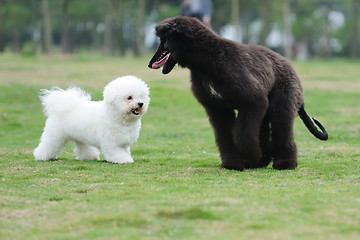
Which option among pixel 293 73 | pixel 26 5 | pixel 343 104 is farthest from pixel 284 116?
pixel 26 5

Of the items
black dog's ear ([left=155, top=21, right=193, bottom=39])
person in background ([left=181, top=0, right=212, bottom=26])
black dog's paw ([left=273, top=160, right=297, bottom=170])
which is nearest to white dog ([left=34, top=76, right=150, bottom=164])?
black dog's ear ([left=155, top=21, right=193, bottom=39])

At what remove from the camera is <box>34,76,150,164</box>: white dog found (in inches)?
370

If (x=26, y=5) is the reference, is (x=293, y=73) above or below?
above

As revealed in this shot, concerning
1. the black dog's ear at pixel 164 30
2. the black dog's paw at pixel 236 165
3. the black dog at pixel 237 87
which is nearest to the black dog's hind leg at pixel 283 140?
the black dog at pixel 237 87

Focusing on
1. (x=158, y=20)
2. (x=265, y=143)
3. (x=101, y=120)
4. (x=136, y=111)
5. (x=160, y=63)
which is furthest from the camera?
(x=158, y=20)

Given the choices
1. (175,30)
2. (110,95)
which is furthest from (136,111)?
(175,30)

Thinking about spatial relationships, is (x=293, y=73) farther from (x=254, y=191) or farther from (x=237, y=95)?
(x=254, y=191)

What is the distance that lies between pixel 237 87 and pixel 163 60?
124cm

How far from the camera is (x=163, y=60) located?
891cm

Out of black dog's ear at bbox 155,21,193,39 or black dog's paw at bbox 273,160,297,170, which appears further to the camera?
black dog's paw at bbox 273,160,297,170

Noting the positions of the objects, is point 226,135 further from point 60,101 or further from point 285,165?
point 60,101

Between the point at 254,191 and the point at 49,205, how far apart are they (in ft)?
7.55

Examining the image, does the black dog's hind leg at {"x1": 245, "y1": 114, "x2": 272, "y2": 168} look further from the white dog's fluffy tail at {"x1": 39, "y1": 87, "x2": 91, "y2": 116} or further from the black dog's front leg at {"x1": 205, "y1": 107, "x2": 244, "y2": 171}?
the white dog's fluffy tail at {"x1": 39, "y1": 87, "x2": 91, "y2": 116}

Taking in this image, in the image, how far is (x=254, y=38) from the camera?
89.8 m
